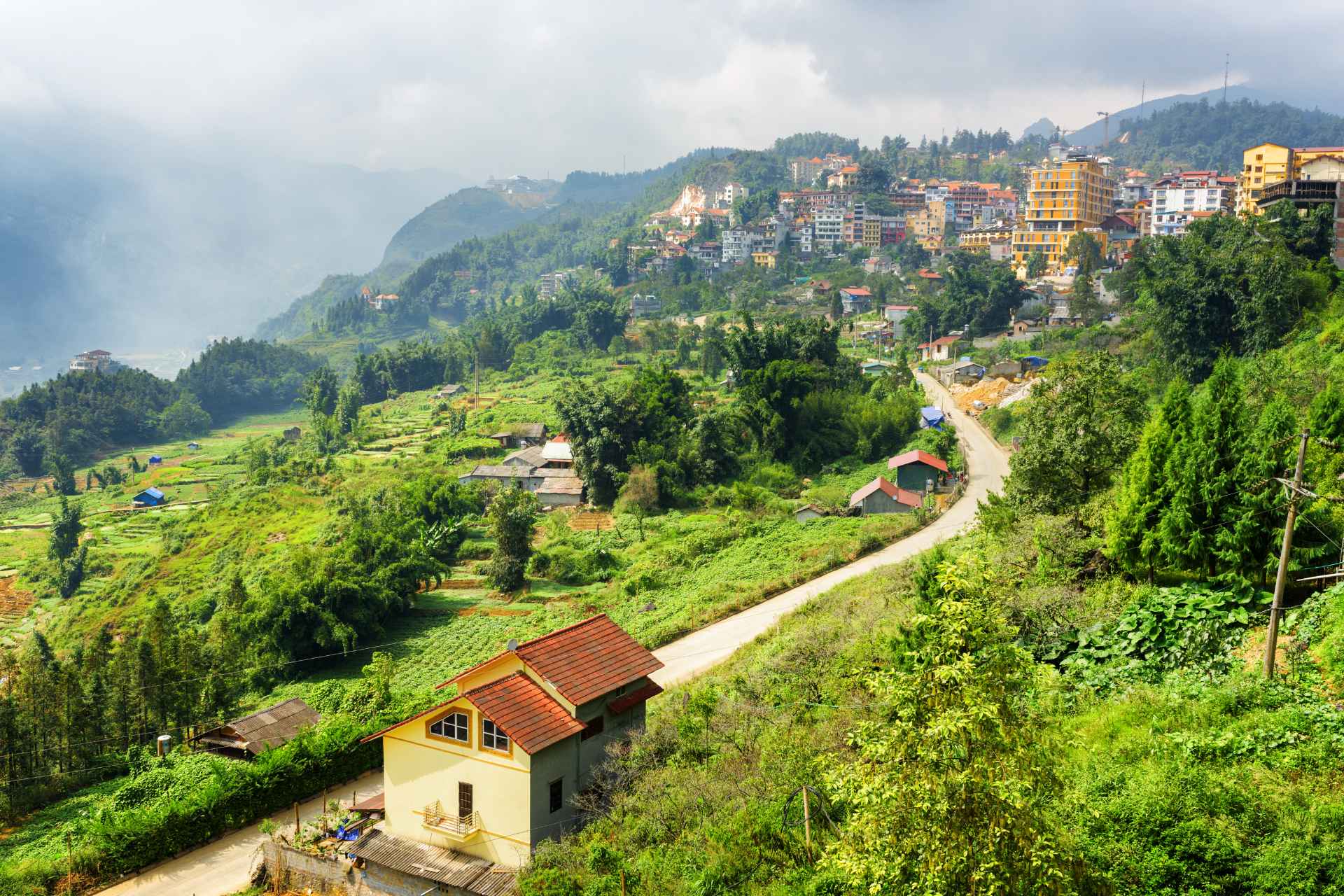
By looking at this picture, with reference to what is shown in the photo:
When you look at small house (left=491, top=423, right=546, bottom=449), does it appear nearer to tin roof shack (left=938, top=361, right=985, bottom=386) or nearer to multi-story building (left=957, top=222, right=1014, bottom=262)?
tin roof shack (left=938, top=361, right=985, bottom=386)

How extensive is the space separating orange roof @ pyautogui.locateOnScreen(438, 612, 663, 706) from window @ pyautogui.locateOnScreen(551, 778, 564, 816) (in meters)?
1.00

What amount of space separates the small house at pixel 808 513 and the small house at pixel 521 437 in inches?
657

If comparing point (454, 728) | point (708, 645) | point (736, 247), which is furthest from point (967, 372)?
point (736, 247)

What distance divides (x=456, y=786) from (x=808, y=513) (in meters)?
18.4

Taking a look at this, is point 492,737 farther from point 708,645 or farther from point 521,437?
point 521,437

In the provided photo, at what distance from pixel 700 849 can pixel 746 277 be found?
67.5 m

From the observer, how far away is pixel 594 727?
41.9 feet

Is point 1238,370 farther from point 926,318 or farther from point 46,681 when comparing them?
point 926,318

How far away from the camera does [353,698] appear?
17.9m

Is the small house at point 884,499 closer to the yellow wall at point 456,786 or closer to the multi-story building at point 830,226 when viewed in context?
the yellow wall at point 456,786

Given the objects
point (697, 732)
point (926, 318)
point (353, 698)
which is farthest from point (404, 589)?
point (926, 318)

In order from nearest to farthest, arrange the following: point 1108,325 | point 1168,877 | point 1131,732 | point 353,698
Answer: point 1168,877 → point 1131,732 → point 353,698 → point 1108,325

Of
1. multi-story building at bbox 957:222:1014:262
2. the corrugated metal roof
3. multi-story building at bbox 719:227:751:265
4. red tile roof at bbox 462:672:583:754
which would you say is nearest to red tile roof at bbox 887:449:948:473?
red tile roof at bbox 462:672:583:754

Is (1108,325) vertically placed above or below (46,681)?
above
